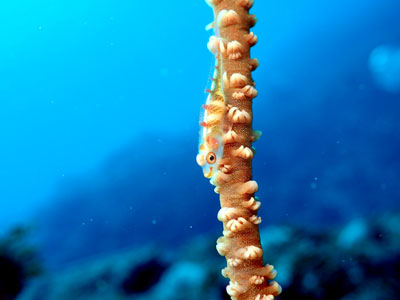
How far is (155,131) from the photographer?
20.1ft

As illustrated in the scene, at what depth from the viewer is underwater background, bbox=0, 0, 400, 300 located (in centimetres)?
511

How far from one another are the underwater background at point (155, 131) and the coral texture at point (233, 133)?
10.3 ft

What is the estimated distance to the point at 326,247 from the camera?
351cm

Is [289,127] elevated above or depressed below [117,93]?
below

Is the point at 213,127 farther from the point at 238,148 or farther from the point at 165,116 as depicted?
the point at 165,116

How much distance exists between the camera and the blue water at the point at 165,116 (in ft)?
17.4

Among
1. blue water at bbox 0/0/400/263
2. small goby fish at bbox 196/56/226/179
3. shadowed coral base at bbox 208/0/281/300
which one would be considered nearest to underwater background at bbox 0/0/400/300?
blue water at bbox 0/0/400/263

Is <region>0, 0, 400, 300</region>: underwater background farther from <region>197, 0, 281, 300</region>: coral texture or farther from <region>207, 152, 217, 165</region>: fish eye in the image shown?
<region>207, 152, 217, 165</region>: fish eye

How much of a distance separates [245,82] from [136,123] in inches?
200

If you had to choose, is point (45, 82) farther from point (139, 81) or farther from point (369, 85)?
point (369, 85)

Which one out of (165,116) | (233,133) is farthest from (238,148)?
(165,116)

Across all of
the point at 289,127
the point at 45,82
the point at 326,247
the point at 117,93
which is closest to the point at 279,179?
the point at 289,127

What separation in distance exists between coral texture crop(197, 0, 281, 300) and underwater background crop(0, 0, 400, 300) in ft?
10.3

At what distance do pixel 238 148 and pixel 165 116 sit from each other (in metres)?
4.97
